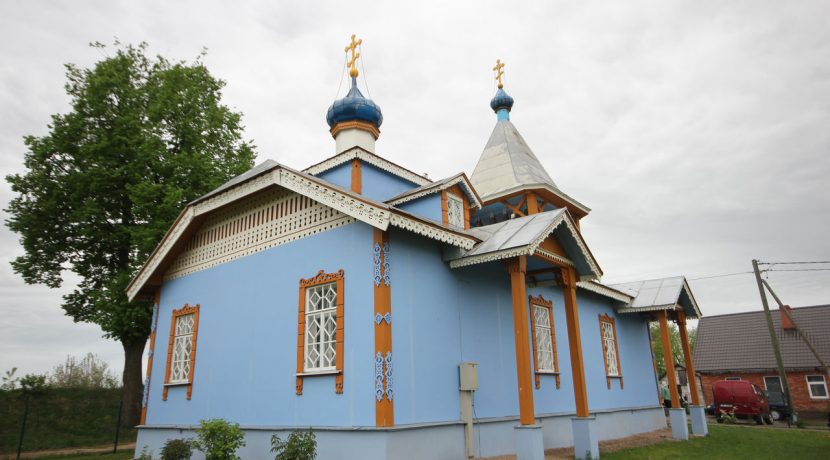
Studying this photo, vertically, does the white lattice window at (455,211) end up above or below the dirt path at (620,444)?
above

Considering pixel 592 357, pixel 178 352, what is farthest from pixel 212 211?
pixel 592 357

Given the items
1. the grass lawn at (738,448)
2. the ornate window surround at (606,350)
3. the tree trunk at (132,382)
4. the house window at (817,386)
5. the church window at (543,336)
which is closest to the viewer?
the grass lawn at (738,448)

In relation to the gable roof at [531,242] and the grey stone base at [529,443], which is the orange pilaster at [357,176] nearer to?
the gable roof at [531,242]

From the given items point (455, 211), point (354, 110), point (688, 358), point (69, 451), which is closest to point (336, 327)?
point (455, 211)

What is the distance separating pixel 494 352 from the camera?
32.2 ft

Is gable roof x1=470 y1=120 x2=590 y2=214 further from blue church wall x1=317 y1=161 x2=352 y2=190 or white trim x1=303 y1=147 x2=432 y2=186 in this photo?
blue church wall x1=317 y1=161 x2=352 y2=190

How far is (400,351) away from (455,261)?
6.44ft

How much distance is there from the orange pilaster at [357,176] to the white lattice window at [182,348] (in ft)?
14.1

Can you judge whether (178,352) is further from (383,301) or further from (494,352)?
(494,352)

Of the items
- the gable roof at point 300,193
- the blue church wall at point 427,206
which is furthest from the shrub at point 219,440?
the blue church wall at point 427,206

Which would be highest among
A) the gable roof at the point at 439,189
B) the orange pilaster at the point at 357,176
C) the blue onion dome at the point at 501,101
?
the blue onion dome at the point at 501,101

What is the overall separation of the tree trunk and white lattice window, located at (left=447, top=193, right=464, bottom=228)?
1169 centimetres

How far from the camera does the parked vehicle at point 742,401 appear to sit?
20562 millimetres

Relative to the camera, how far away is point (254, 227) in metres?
10.4
